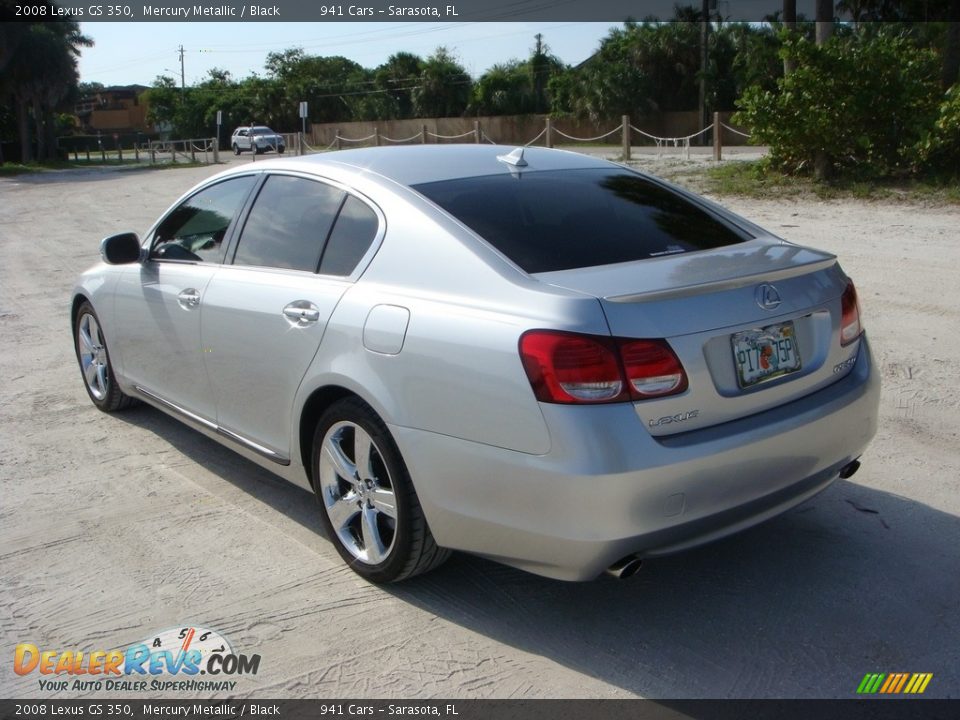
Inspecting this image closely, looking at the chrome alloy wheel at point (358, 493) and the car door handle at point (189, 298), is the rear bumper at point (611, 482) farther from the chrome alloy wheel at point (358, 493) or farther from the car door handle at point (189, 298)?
the car door handle at point (189, 298)

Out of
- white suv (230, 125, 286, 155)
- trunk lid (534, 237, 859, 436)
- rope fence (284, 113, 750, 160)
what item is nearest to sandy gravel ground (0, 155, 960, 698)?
trunk lid (534, 237, 859, 436)

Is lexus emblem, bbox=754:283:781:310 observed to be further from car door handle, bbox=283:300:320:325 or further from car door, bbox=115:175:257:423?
car door, bbox=115:175:257:423

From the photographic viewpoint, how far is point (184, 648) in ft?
11.1

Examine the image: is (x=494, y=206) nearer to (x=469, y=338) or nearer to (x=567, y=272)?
(x=567, y=272)

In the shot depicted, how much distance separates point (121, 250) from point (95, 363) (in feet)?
3.84

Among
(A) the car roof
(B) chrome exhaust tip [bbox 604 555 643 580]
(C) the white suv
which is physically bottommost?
(B) chrome exhaust tip [bbox 604 555 643 580]

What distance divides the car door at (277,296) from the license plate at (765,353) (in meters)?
1.46

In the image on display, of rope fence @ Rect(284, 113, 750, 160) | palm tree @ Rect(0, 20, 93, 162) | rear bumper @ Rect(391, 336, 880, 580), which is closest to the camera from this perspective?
rear bumper @ Rect(391, 336, 880, 580)

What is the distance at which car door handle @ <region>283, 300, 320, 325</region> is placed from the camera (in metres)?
3.79

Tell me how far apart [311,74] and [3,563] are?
81192 mm

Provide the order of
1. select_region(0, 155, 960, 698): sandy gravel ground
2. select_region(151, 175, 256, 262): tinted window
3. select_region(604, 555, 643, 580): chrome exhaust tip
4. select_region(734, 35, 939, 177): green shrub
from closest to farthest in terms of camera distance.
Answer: select_region(604, 555, 643, 580): chrome exhaust tip
select_region(0, 155, 960, 698): sandy gravel ground
select_region(151, 175, 256, 262): tinted window
select_region(734, 35, 939, 177): green shrub

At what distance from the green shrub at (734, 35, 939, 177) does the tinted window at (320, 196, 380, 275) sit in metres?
12.9

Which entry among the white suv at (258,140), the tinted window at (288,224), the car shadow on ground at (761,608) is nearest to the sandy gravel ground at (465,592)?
the car shadow on ground at (761,608)

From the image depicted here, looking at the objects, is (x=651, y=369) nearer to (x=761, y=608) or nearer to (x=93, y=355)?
(x=761, y=608)
